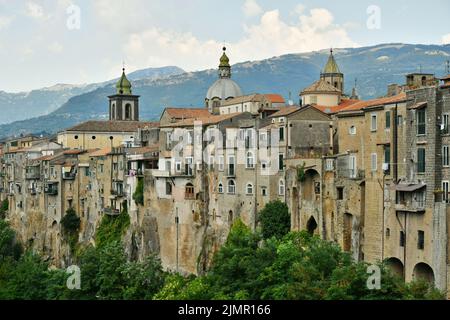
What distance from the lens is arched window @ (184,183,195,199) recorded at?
76.1 meters

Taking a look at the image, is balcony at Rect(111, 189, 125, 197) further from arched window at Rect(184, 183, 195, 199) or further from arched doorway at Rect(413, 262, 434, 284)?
arched doorway at Rect(413, 262, 434, 284)

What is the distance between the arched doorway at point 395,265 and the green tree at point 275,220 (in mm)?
12375

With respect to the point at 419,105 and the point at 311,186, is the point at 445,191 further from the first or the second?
the point at 311,186

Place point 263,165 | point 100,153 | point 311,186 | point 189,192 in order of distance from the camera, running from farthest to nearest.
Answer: point 100,153 → point 189,192 → point 263,165 → point 311,186

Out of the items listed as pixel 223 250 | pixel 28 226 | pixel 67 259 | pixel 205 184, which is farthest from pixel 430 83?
pixel 28 226

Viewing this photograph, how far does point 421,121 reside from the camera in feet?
169

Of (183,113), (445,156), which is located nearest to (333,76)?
(183,113)

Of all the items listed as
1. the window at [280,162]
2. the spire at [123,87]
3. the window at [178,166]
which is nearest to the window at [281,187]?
the window at [280,162]

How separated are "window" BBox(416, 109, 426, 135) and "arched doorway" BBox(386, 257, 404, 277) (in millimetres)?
7859

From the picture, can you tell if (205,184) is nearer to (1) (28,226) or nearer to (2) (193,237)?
(2) (193,237)

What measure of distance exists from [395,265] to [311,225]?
10.7 metres

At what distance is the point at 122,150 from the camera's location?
90.5 meters

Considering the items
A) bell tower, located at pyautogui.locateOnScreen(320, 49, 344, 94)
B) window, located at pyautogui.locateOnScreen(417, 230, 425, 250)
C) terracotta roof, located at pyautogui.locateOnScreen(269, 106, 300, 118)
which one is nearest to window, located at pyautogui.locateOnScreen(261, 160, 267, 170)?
terracotta roof, located at pyautogui.locateOnScreen(269, 106, 300, 118)

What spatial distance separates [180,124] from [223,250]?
89.3ft
